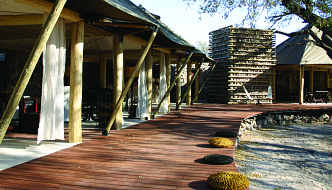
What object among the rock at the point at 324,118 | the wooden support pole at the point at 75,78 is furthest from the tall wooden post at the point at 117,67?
the rock at the point at 324,118

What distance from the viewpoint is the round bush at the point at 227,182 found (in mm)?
2738

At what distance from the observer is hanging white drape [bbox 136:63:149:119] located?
858 centimetres

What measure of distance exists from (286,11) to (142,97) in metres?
8.85

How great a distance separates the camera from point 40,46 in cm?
282

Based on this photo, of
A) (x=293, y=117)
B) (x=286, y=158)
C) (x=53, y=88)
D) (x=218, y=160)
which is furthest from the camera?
(x=293, y=117)

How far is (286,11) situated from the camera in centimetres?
1341

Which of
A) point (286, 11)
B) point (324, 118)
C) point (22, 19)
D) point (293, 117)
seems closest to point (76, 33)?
point (22, 19)

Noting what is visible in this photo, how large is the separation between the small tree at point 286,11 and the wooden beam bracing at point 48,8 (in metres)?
9.71

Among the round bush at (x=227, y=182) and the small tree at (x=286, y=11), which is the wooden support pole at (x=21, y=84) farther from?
the small tree at (x=286, y=11)

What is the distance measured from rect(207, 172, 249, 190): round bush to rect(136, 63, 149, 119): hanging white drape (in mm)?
5906

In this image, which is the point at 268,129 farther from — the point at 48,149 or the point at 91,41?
the point at 48,149

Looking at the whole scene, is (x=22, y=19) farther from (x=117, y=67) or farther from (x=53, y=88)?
(x=117, y=67)

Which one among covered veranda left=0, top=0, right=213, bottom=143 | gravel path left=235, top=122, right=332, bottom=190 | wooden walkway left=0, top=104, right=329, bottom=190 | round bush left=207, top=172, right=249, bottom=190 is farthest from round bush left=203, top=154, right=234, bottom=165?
covered veranda left=0, top=0, right=213, bottom=143

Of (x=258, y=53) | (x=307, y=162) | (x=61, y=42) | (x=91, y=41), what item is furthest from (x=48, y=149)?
(x=258, y=53)
